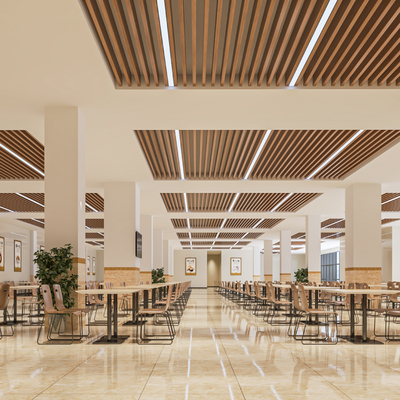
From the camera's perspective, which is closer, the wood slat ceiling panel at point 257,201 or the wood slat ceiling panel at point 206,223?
the wood slat ceiling panel at point 257,201

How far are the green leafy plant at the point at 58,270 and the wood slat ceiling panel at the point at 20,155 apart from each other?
8.90 feet

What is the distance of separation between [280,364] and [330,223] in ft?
57.2

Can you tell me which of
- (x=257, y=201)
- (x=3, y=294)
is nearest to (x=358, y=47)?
(x=3, y=294)

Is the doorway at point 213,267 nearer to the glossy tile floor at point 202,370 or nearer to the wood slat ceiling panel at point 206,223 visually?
the wood slat ceiling panel at point 206,223

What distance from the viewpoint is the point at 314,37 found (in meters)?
4.96

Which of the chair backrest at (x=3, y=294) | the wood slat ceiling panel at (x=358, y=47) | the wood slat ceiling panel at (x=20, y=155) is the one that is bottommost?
the chair backrest at (x=3, y=294)

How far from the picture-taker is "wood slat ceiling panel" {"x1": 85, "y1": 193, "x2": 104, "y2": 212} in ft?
46.8

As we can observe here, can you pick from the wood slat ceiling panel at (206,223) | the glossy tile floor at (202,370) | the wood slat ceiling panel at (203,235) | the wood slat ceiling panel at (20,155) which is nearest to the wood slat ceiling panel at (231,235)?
the wood slat ceiling panel at (203,235)

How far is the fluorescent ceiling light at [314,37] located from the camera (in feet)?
14.4

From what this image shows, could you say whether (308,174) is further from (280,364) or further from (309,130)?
(280,364)

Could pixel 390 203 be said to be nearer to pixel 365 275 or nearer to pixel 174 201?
pixel 365 275

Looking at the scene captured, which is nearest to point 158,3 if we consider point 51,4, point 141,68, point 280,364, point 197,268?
point 51,4

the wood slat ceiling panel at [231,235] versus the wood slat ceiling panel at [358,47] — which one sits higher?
the wood slat ceiling panel at [358,47]

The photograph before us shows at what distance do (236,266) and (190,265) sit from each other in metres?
3.68
